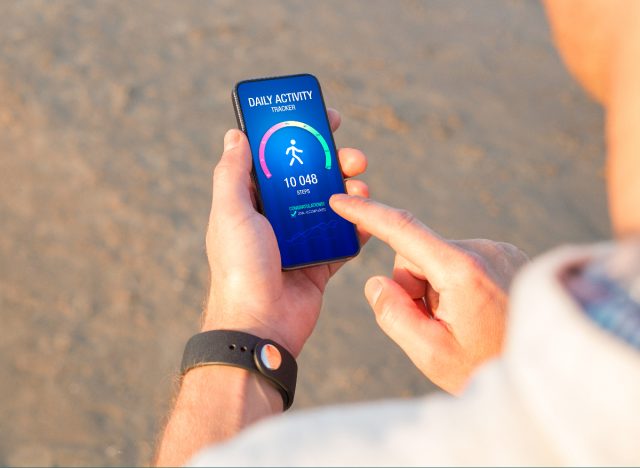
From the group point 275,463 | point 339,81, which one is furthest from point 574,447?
point 339,81

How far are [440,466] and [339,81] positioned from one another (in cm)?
470

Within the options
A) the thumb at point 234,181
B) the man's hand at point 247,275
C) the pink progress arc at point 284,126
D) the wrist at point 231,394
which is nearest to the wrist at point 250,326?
the man's hand at point 247,275

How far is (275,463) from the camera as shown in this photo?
0.69 meters

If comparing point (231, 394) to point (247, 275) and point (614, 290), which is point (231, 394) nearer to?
point (247, 275)

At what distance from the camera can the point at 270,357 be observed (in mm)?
1562

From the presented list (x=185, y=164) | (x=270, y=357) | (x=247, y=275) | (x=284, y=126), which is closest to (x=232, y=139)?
(x=284, y=126)

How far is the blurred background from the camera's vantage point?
329cm

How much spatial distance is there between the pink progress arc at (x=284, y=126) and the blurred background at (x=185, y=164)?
1173 mm

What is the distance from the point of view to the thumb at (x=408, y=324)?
1638 mm

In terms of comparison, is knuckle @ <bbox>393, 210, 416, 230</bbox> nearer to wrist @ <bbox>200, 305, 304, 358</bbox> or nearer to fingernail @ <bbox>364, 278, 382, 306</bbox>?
fingernail @ <bbox>364, 278, 382, 306</bbox>

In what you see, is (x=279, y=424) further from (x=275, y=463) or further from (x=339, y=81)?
(x=339, y=81)

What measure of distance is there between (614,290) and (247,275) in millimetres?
1188

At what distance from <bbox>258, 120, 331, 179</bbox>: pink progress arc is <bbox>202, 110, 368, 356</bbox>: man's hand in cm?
5

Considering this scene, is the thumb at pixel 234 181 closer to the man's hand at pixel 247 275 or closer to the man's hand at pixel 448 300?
the man's hand at pixel 247 275
